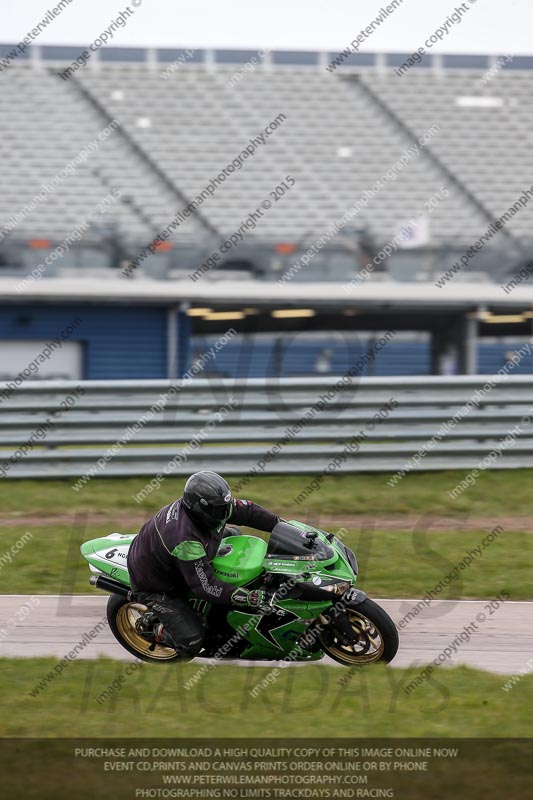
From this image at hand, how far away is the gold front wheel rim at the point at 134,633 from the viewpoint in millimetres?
6473

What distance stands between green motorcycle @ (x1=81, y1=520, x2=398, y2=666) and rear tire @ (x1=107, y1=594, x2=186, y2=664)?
0.32ft

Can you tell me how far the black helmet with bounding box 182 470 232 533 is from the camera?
19.2 ft

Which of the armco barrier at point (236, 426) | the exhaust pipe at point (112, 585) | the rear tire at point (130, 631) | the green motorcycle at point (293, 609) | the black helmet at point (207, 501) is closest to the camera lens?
the black helmet at point (207, 501)

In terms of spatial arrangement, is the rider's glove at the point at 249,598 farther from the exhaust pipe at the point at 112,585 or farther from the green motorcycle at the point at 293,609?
the exhaust pipe at the point at 112,585

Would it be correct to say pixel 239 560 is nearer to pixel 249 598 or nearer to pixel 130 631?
pixel 249 598

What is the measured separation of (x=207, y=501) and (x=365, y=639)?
47.8 inches

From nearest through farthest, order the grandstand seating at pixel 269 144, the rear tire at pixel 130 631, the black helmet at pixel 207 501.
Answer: the black helmet at pixel 207 501, the rear tire at pixel 130 631, the grandstand seating at pixel 269 144

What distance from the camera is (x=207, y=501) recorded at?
586cm

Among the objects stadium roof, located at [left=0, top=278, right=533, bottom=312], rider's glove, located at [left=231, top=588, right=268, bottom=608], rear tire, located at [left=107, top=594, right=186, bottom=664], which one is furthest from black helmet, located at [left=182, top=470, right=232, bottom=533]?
stadium roof, located at [left=0, top=278, right=533, bottom=312]

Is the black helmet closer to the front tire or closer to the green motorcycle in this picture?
the green motorcycle

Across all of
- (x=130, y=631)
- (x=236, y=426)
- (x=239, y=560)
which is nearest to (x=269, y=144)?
(x=236, y=426)

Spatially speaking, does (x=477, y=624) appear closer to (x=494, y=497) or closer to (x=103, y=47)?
(x=494, y=497)

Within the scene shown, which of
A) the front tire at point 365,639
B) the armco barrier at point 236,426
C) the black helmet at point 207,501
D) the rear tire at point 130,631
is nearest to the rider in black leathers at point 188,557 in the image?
the black helmet at point 207,501

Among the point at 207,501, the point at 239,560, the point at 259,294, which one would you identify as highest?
the point at 207,501
